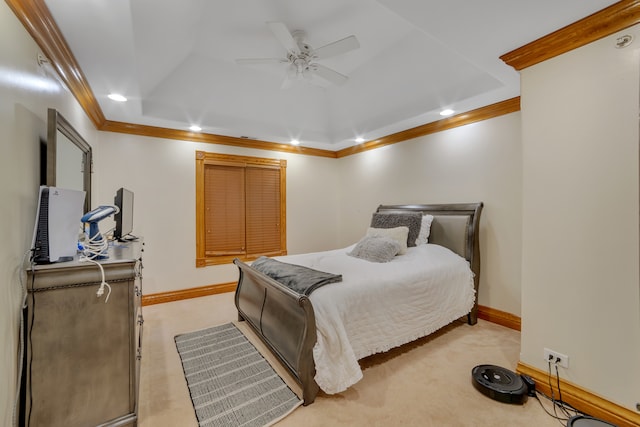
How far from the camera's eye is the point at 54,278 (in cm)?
136

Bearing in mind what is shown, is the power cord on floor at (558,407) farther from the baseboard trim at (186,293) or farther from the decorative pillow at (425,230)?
the baseboard trim at (186,293)

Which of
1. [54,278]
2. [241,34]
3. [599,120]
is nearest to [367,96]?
[241,34]

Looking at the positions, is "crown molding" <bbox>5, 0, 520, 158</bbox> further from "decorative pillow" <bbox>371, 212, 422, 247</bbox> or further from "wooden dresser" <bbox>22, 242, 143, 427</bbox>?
"wooden dresser" <bbox>22, 242, 143, 427</bbox>

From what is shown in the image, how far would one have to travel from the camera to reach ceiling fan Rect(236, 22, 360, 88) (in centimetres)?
223

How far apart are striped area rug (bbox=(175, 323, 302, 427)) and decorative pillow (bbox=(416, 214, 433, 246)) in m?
2.24

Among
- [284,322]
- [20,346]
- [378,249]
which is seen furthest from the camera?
[378,249]

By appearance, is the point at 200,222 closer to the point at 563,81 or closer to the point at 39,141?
the point at 39,141

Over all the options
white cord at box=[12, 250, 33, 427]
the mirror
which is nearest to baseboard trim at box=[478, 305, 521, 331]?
white cord at box=[12, 250, 33, 427]

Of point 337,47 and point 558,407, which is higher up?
point 337,47

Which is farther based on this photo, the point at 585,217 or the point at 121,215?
the point at 121,215

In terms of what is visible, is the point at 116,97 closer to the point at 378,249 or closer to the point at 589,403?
the point at 378,249

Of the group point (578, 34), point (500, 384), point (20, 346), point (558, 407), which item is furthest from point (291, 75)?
point (558, 407)

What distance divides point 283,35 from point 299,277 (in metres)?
1.98

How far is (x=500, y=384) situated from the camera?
6.32 feet
